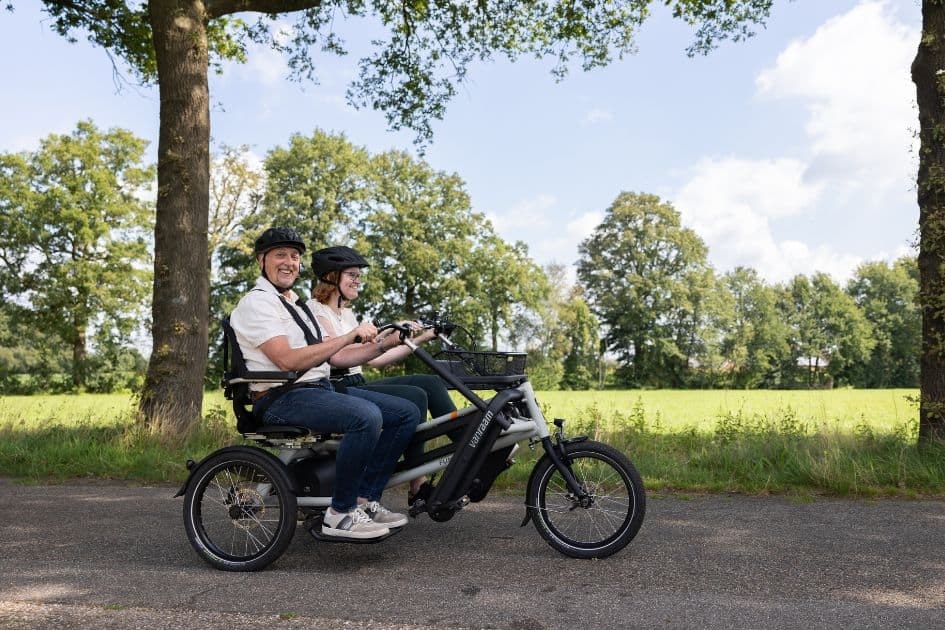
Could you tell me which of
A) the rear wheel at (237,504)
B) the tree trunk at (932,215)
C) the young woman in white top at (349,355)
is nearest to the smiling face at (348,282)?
the young woman in white top at (349,355)

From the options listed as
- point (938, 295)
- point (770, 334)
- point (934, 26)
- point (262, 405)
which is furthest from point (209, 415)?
point (770, 334)

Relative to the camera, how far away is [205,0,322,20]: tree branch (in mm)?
9352

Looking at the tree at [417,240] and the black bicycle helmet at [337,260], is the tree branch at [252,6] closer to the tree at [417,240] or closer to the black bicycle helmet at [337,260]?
the black bicycle helmet at [337,260]

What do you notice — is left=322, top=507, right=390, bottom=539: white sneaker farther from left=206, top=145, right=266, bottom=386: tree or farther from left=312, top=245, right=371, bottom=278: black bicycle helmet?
left=206, top=145, right=266, bottom=386: tree

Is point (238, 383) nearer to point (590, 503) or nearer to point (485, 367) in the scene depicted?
point (485, 367)

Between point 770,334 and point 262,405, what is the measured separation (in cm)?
5898

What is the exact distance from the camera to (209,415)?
8711mm

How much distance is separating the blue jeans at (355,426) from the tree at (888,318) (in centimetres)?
6022

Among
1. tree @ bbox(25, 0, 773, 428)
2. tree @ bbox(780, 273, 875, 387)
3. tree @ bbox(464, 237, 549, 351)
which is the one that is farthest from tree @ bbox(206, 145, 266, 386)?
tree @ bbox(780, 273, 875, 387)

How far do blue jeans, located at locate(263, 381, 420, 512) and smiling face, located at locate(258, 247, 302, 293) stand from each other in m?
0.62

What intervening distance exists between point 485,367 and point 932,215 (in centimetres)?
511

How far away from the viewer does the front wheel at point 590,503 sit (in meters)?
3.94

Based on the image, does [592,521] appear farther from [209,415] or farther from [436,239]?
[436,239]

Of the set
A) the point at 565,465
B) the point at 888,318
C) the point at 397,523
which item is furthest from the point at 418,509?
the point at 888,318
